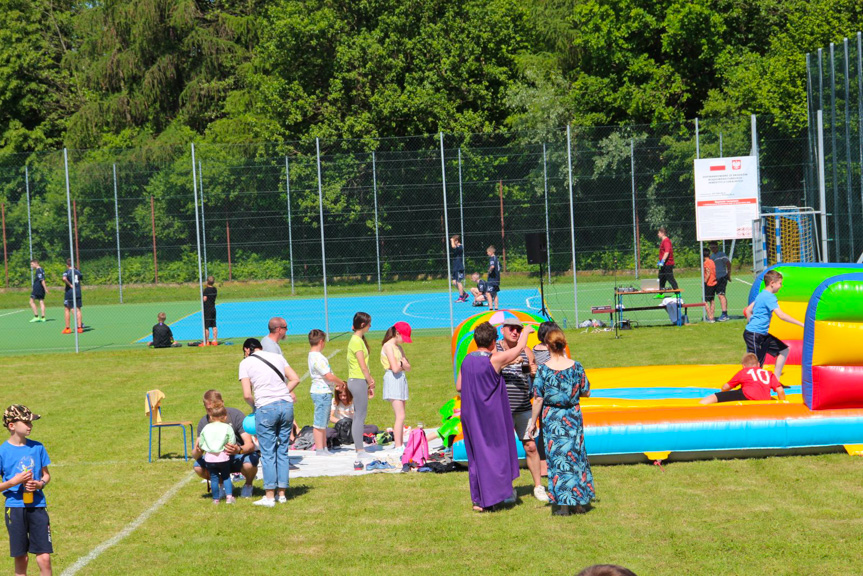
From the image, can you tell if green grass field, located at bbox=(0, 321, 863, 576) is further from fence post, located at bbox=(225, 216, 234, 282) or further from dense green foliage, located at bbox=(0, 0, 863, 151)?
dense green foliage, located at bbox=(0, 0, 863, 151)

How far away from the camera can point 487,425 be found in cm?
916

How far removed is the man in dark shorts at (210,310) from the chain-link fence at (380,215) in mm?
838

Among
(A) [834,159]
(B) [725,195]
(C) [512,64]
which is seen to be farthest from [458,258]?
(C) [512,64]

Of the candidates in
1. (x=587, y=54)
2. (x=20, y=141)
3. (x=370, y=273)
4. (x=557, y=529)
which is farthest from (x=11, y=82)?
(x=557, y=529)

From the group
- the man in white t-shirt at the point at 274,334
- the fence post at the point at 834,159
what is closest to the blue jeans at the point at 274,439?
the man in white t-shirt at the point at 274,334

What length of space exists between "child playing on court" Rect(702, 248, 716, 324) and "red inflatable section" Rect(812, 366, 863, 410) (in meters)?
11.9

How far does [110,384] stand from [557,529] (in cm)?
1172

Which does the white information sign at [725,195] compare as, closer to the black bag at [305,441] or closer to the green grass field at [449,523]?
the green grass field at [449,523]

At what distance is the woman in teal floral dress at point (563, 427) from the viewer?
8.94 m

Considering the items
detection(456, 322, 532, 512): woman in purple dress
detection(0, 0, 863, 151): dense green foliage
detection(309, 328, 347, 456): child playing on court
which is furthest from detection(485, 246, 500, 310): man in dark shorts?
detection(456, 322, 532, 512): woman in purple dress

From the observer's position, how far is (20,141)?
45344 millimetres

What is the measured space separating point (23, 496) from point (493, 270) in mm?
18066

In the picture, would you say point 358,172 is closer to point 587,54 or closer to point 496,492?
point 496,492

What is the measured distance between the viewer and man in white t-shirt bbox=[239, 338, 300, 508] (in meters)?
A: 9.76
